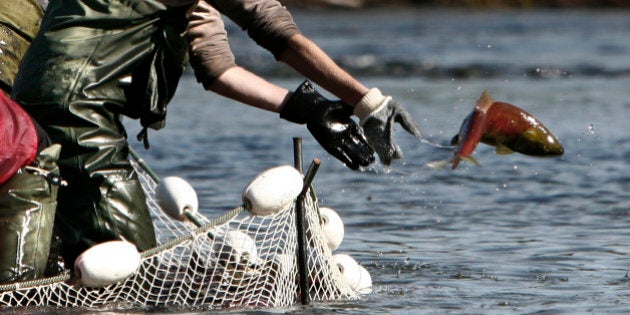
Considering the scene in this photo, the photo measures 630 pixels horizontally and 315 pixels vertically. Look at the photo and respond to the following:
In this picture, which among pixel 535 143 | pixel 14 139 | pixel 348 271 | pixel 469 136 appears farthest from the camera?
pixel 348 271

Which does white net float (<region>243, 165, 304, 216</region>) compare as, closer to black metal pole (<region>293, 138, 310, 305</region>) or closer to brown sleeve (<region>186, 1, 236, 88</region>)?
black metal pole (<region>293, 138, 310, 305</region>)

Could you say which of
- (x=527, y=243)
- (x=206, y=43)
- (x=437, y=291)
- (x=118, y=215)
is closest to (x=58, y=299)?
(x=118, y=215)

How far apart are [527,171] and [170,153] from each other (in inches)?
133

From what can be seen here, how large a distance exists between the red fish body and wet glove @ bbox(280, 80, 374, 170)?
0.42 meters

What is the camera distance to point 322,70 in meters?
5.88

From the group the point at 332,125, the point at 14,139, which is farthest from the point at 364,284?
the point at 14,139

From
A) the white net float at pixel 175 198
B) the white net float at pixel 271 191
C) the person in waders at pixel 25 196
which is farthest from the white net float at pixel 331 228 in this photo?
the person in waders at pixel 25 196

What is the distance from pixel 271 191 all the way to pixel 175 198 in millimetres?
971

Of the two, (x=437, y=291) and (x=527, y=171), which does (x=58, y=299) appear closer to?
(x=437, y=291)

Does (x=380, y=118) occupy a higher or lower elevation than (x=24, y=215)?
higher

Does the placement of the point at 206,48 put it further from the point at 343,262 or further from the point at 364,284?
the point at 364,284

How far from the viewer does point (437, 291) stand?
6.59 m

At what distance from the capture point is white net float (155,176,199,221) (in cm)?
650

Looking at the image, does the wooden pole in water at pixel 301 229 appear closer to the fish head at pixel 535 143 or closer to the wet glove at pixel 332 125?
the wet glove at pixel 332 125
